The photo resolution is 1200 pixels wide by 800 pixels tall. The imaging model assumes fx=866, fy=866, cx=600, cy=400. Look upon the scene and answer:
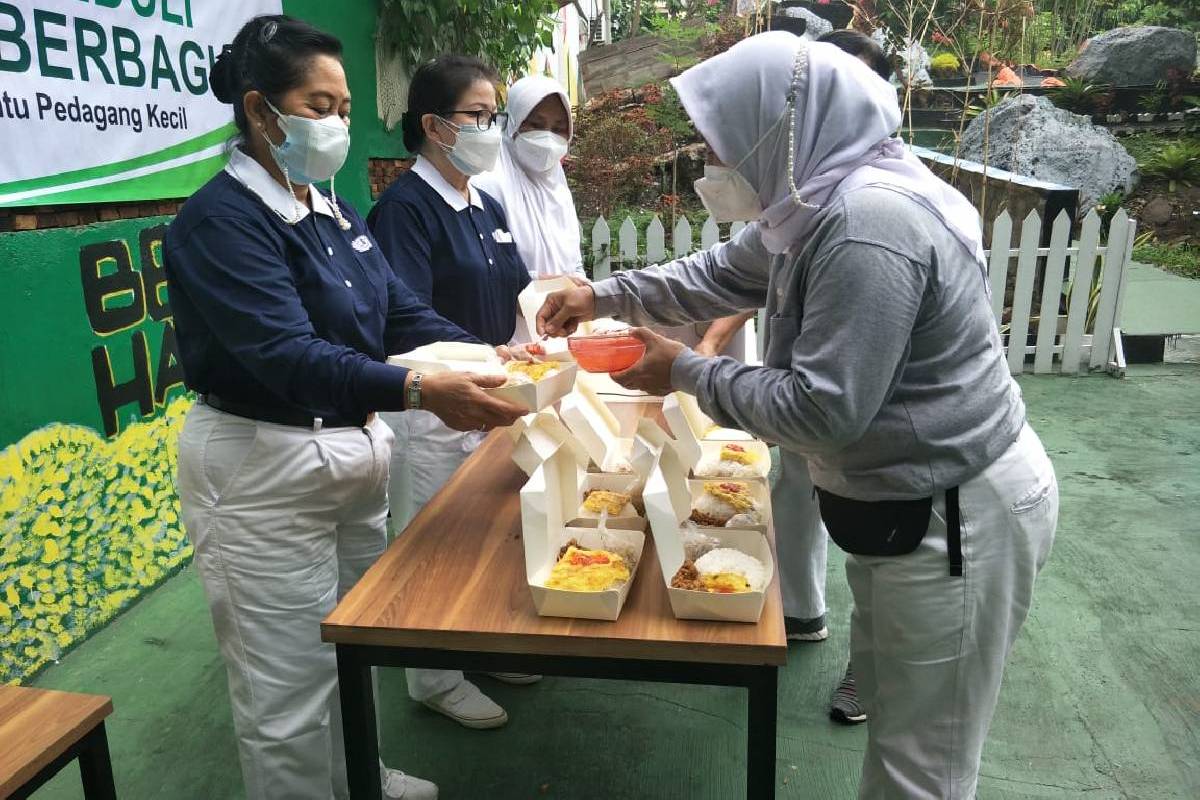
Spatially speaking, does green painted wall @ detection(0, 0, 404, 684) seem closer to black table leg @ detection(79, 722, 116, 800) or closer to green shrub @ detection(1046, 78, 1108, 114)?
black table leg @ detection(79, 722, 116, 800)

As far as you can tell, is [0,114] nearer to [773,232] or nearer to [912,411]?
[773,232]

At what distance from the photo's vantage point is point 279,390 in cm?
179

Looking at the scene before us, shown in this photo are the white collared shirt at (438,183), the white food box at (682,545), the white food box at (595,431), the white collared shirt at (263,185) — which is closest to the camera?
the white food box at (682,545)

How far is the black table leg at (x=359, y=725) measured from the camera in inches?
62.5

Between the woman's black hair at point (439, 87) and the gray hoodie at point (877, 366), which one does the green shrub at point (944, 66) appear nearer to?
the woman's black hair at point (439, 87)

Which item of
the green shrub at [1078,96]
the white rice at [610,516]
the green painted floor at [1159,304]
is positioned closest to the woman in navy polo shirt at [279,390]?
the white rice at [610,516]

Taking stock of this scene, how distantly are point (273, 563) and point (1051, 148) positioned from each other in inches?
473

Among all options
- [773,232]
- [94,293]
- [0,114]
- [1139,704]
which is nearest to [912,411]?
[773,232]

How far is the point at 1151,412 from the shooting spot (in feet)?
18.3

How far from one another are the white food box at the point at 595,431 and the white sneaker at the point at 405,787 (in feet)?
3.26

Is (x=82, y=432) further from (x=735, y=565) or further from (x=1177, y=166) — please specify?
(x=1177, y=166)

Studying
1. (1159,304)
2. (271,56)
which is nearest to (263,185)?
(271,56)

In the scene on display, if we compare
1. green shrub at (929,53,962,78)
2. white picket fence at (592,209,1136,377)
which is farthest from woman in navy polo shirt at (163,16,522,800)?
green shrub at (929,53,962,78)

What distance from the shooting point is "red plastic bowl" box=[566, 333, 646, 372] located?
183 centimetres
